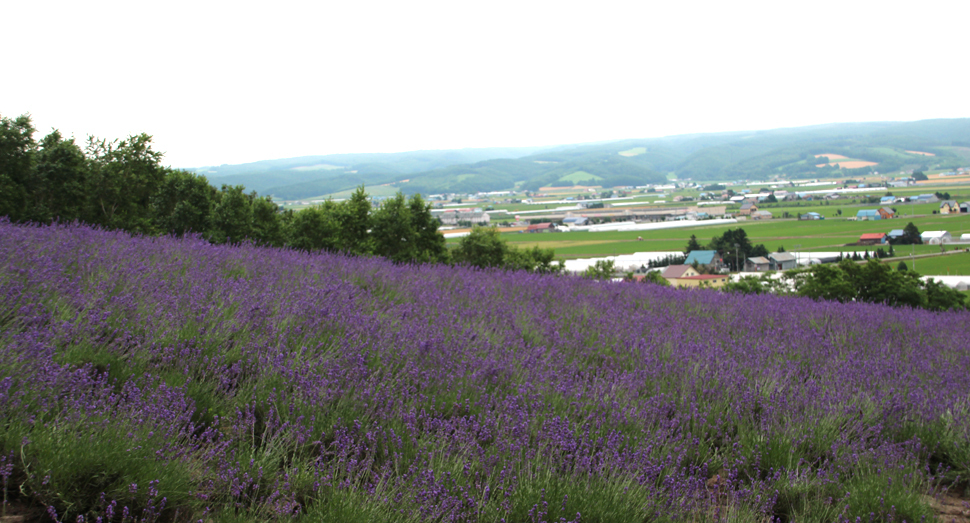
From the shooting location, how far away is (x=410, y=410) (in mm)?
2688

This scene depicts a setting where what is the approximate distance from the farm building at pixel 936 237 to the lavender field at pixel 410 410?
55968 mm

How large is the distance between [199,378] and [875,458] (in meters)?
3.42

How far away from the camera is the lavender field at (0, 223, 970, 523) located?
199 centimetres

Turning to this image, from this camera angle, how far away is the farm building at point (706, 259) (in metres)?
37.7

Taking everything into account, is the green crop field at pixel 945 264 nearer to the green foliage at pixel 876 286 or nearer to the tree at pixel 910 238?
the tree at pixel 910 238

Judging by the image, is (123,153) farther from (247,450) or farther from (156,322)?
(247,450)

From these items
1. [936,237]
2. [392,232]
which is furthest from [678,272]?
[936,237]

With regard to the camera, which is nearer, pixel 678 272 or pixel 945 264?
pixel 678 272

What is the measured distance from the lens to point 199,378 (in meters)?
2.76

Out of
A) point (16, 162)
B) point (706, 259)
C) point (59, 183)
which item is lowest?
point (706, 259)

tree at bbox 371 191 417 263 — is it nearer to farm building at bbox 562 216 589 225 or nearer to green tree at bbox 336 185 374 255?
green tree at bbox 336 185 374 255

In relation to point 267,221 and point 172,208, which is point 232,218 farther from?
point 267,221

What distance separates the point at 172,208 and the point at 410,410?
1298 cm

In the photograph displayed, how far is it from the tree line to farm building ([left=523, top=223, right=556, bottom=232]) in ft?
209
